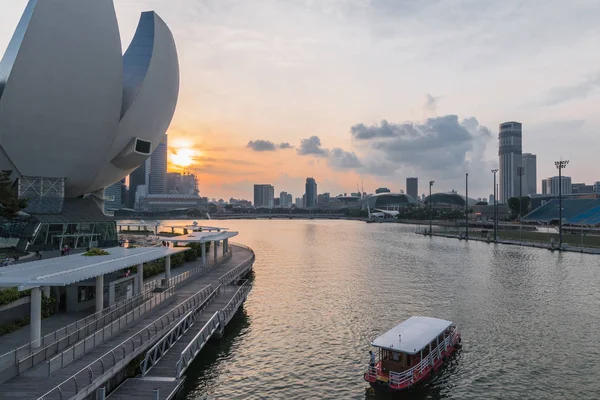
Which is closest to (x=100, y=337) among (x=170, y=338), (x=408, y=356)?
(x=170, y=338)

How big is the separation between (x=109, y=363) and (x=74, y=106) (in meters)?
32.0

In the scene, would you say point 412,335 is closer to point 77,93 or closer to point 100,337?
point 100,337

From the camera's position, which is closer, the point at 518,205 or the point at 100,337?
the point at 100,337

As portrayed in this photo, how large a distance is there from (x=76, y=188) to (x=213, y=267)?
1877cm

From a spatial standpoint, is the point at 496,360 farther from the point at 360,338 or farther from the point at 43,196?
the point at 43,196

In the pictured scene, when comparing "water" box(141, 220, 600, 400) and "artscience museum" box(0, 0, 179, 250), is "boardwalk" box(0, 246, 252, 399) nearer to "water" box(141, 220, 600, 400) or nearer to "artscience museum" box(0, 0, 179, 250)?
"water" box(141, 220, 600, 400)

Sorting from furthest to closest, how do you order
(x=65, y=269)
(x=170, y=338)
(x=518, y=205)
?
(x=518, y=205) → (x=170, y=338) → (x=65, y=269)

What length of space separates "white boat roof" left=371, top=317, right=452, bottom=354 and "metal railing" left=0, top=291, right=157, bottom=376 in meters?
13.5

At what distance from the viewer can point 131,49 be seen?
49.0 meters

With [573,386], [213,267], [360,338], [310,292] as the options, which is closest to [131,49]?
[213,267]

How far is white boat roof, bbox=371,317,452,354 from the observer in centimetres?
2031

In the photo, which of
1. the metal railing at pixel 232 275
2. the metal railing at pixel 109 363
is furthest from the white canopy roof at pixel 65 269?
the metal railing at pixel 232 275

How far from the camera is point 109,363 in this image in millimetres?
17000

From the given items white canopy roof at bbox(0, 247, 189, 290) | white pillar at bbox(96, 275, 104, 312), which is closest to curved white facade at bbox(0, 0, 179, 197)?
white canopy roof at bbox(0, 247, 189, 290)
